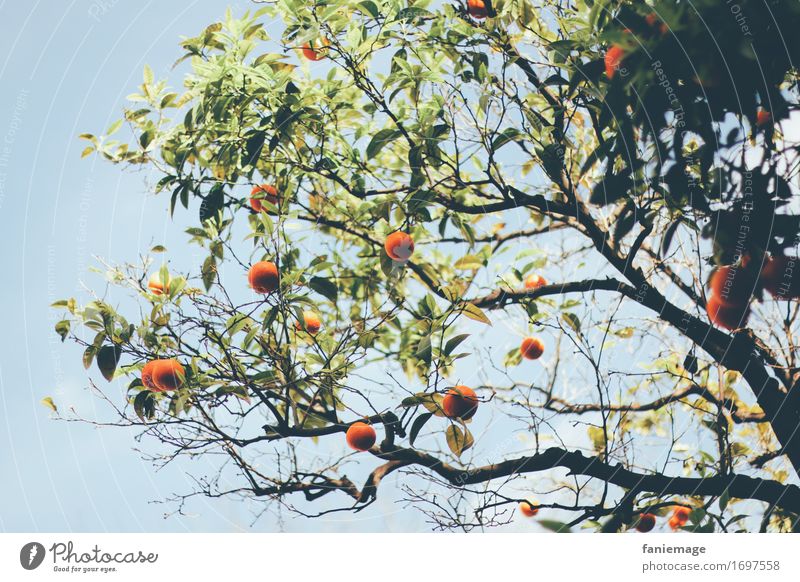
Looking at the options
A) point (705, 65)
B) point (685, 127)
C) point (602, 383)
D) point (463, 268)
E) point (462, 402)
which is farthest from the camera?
point (463, 268)

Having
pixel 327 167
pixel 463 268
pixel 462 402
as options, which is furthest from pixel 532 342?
pixel 327 167

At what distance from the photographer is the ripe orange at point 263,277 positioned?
2.10 meters

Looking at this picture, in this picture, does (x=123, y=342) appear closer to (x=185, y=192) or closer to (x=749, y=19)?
(x=185, y=192)

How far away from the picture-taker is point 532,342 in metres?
2.81

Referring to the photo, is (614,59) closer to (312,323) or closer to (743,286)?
(743,286)

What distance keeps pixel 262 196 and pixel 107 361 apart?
73 cm

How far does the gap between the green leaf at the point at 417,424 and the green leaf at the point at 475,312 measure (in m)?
→ 0.32

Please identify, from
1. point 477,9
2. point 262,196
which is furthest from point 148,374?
point 477,9

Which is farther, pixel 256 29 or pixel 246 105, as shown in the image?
pixel 256 29

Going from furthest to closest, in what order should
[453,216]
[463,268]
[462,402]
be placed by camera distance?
[463,268] → [453,216] → [462,402]

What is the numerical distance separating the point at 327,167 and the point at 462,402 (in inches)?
37.4

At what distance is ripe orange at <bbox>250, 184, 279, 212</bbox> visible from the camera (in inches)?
92.2

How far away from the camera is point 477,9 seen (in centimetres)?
243

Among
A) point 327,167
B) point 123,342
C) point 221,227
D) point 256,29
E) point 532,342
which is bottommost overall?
point 123,342
